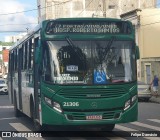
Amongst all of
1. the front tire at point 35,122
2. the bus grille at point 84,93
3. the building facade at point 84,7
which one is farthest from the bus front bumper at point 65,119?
the building facade at point 84,7

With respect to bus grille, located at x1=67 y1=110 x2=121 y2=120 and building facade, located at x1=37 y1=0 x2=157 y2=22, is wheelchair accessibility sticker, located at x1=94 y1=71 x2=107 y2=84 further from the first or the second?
building facade, located at x1=37 y1=0 x2=157 y2=22

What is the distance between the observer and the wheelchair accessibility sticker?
1164 cm

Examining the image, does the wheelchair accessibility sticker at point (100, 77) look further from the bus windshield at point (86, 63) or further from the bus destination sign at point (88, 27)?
the bus destination sign at point (88, 27)

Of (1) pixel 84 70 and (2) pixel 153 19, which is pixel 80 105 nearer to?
(1) pixel 84 70

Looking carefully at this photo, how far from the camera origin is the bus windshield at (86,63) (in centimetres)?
1161

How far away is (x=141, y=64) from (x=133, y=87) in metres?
27.3

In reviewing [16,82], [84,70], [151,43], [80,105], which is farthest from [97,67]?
[151,43]

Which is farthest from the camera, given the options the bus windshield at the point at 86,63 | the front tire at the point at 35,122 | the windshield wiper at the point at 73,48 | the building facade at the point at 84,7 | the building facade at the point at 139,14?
the building facade at the point at 84,7

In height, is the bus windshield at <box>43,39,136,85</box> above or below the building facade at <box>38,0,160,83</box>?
below

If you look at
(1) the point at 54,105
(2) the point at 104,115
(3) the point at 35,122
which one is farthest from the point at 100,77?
(3) the point at 35,122

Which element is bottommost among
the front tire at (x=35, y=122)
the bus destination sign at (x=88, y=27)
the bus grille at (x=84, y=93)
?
the front tire at (x=35, y=122)

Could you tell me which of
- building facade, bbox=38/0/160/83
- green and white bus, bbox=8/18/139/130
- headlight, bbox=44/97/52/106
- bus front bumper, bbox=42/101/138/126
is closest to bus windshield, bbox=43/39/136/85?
green and white bus, bbox=8/18/139/130

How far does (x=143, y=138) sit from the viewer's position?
39.4ft

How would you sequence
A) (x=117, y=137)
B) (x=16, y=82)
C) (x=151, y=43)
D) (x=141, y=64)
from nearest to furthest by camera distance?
(x=117, y=137)
(x=16, y=82)
(x=141, y=64)
(x=151, y=43)
